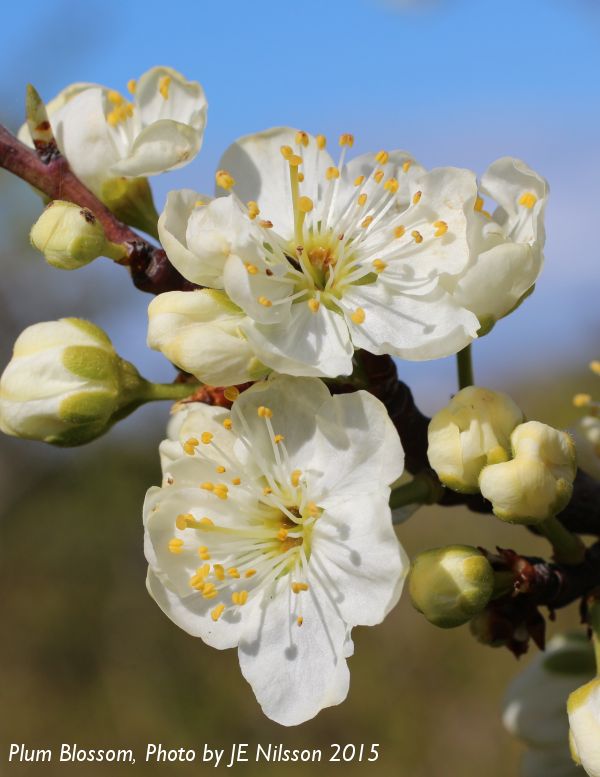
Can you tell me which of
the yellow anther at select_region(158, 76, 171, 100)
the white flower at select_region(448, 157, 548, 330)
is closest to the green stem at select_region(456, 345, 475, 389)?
the white flower at select_region(448, 157, 548, 330)

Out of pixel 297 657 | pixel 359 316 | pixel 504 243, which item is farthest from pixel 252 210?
pixel 297 657

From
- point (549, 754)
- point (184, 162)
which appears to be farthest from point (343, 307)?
point (549, 754)

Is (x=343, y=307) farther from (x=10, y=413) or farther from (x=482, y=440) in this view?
(x=10, y=413)

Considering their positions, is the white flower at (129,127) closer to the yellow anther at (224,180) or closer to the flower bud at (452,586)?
the yellow anther at (224,180)

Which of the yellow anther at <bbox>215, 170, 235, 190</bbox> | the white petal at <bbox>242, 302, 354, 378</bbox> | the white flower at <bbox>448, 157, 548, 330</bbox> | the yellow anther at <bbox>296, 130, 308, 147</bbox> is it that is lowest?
the white petal at <bbox>242, 302, 354, 378</bbox>

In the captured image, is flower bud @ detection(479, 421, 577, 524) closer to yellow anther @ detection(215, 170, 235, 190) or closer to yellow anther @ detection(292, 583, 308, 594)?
yellow anther @ detection(292, 583, 308, 594)
